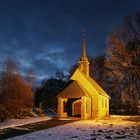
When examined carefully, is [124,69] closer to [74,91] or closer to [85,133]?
[74,91]

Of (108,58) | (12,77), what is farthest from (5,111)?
(108,58)

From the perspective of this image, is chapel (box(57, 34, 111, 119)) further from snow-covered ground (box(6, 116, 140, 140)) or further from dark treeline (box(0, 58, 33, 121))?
snow-covered ground (box(6, 116, 140, 140))

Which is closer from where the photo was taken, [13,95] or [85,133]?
[85,133]

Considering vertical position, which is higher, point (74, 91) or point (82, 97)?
point (74, 91)

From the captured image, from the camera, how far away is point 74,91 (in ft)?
124

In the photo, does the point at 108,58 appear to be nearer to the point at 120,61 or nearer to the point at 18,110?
the point at 120,61

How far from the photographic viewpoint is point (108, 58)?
35875 mm

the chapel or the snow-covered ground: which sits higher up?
the chapel

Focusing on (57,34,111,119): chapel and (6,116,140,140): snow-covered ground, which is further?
(57,34,111,119): chapel

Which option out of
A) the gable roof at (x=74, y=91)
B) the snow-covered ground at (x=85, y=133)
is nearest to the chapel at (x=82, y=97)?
the gable roof at (x=74, y=91)

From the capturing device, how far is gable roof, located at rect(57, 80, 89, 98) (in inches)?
1453

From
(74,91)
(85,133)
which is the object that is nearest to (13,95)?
(74,91)

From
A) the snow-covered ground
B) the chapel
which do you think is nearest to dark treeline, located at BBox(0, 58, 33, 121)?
the chapel

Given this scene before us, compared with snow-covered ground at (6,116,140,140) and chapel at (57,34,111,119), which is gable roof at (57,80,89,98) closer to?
chapel at (57,34,111,119)
